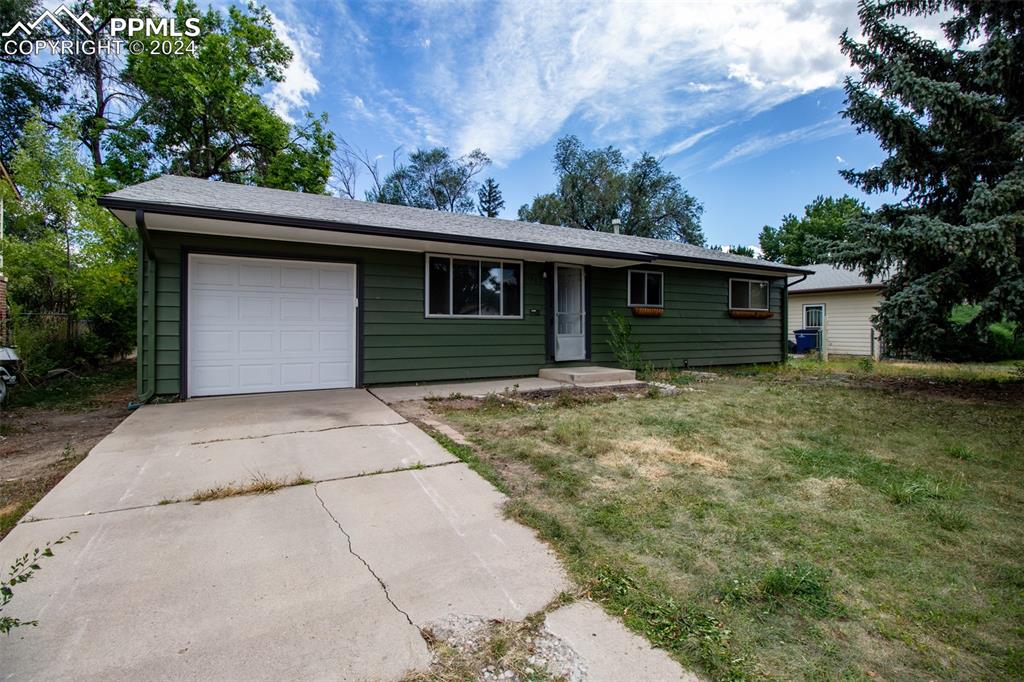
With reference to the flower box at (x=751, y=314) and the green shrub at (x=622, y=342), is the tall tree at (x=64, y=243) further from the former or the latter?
the flower box at (x=751, y=314)

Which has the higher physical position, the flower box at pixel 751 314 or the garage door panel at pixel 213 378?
the flower box at pixel 751 314

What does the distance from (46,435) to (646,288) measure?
9340 mm

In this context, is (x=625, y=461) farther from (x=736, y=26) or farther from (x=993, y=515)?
(x=736, y=26)

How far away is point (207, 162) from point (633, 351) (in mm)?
14860

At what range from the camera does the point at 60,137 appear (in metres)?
9.76

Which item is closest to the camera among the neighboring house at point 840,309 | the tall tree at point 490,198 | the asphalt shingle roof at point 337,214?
the asphalt shingle roof at point 337,214

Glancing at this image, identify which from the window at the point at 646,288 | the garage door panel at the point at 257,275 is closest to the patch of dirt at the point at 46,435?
the garage door panel at the point at 257,275

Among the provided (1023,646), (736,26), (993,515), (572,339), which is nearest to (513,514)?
(1023,646)

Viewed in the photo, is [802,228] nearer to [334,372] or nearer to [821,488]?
[334,372]

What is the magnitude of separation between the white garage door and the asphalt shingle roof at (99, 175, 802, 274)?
0.81 metres

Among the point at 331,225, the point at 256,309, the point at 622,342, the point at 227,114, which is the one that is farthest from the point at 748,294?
the point at 227,114

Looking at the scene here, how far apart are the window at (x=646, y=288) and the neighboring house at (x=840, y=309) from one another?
794cm

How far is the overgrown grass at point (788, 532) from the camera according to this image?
62.6 inches

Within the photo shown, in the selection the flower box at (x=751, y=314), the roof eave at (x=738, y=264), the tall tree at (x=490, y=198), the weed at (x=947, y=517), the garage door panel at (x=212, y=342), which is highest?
the tall tree at (x=490, y=198)
